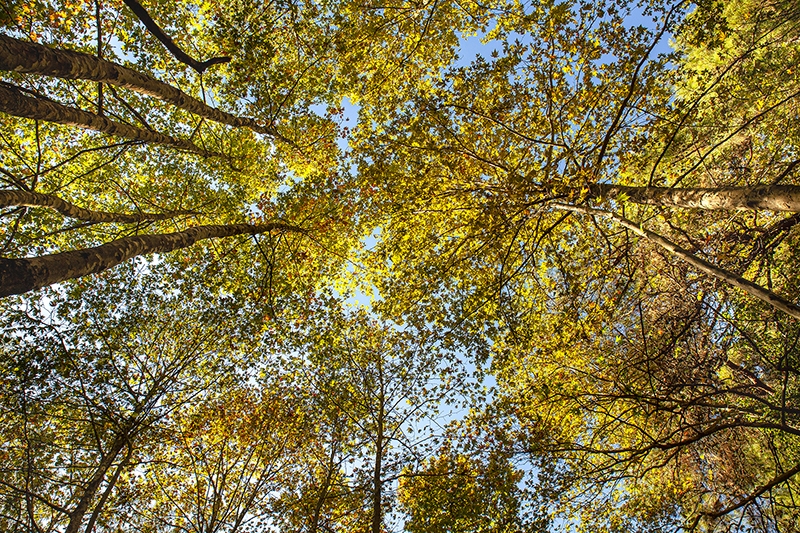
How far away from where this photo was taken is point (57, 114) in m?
5.87

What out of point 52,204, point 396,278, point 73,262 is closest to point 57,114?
point 52,204

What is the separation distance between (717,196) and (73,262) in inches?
351

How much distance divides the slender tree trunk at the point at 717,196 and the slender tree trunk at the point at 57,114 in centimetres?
863

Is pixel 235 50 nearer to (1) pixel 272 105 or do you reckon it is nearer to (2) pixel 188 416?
(1) pixel 272 105

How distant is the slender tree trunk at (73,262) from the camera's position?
3747 mm

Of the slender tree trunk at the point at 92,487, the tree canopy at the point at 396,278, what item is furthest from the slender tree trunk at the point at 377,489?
the slender tree trunk at the point at 92,487

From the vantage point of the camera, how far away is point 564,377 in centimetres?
1009

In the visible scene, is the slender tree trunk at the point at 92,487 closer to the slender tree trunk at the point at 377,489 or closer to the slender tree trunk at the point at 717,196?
the slender tree trunk at the point at 377,489

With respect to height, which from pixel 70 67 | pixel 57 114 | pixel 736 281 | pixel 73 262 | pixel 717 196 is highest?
pixel 57 114

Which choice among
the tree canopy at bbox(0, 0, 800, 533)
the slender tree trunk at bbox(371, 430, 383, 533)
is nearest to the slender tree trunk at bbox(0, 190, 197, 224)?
the tree canopy at bbox(0, 0, 800, 533)

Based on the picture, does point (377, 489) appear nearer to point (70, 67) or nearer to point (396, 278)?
point (396, 278)

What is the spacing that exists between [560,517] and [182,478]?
1073cm

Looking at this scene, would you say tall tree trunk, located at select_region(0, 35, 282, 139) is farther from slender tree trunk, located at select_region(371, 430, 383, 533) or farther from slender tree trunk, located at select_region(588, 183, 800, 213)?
slender tree trunk, located at select_region(371, 430, 383, 533)

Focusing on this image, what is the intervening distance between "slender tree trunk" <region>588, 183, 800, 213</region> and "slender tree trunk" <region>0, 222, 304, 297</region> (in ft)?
25.8
